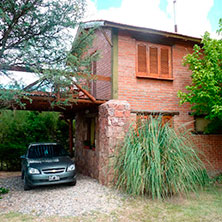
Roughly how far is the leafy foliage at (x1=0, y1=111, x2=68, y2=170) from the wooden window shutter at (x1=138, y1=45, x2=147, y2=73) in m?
6.65

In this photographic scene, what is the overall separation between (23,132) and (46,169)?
6.55 metres

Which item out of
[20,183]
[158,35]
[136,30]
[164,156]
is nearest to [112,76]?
[136,30]

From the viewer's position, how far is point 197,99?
758 cm

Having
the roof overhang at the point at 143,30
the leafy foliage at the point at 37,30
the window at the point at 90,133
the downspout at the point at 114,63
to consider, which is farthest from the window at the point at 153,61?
the leafy foliage at the point at 37,30

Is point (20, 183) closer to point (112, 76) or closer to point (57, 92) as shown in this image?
point (57, 92)

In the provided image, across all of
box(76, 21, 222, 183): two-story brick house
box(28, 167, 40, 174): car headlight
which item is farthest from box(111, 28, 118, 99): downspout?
box(28, 167, 40, 174): car headlight

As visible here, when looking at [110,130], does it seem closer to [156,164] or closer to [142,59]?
[156,164]

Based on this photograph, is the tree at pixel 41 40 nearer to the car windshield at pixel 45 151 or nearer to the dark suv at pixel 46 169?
the dark suv at pixel 46 169

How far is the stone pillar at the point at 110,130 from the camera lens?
734 cm

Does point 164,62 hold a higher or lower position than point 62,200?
higher

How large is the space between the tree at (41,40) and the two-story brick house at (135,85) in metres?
1.59

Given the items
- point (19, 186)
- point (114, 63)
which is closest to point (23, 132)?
point (19, 186)

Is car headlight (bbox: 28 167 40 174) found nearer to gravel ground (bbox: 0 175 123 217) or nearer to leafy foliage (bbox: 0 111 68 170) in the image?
gravel ground (bbox: 0 175 123 217)

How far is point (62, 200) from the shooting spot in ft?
20.2
